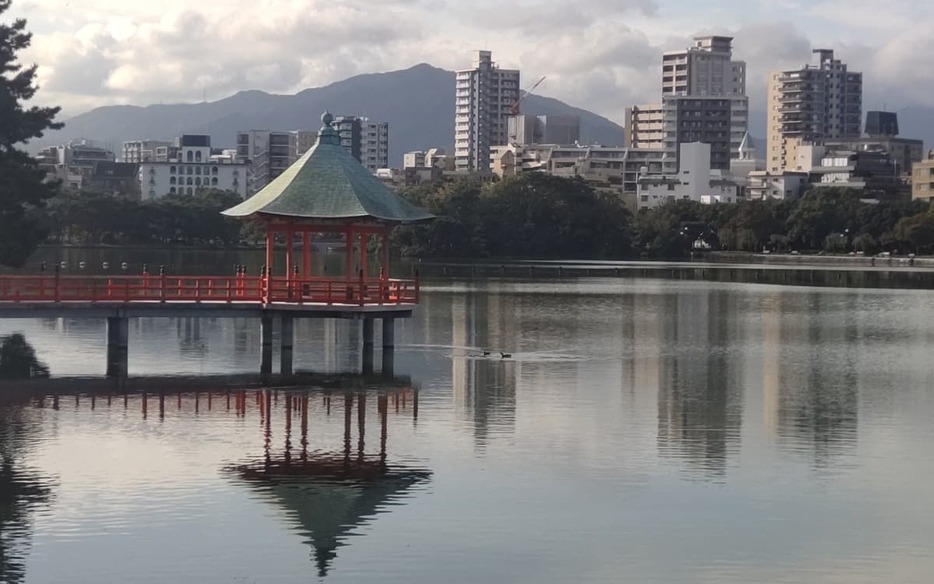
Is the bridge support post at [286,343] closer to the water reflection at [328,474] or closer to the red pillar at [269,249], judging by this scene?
the red pillar at [269,249]

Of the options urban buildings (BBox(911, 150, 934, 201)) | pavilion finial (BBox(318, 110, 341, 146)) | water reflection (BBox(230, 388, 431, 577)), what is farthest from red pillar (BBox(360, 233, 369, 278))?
urban buildings (BBox(911, 150, 934, 201))

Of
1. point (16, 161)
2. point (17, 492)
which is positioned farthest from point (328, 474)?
point (16, 161)

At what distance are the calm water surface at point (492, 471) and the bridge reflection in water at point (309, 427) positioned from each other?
0.25 feet

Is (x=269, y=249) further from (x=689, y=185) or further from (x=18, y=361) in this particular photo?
(x=689, y=185)

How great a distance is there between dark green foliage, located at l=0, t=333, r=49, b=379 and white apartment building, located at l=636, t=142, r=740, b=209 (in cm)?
12582

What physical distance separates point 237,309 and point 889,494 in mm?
19785

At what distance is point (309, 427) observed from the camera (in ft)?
90.4

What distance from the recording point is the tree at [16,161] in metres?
47.4

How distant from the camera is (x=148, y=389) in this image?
3238 cm

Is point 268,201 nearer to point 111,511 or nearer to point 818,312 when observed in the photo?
point 111,511

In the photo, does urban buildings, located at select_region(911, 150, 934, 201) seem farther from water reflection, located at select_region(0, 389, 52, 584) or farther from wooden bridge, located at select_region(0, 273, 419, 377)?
water reflection, located at select_region(0, 389, 52, 584)

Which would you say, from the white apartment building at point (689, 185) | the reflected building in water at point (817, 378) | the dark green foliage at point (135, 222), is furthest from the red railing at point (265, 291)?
the white apartment building at point (689, 185)

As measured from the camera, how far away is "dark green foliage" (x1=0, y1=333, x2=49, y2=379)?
34969 millimetres

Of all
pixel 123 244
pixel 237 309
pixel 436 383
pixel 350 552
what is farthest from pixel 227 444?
pixel 123 244
